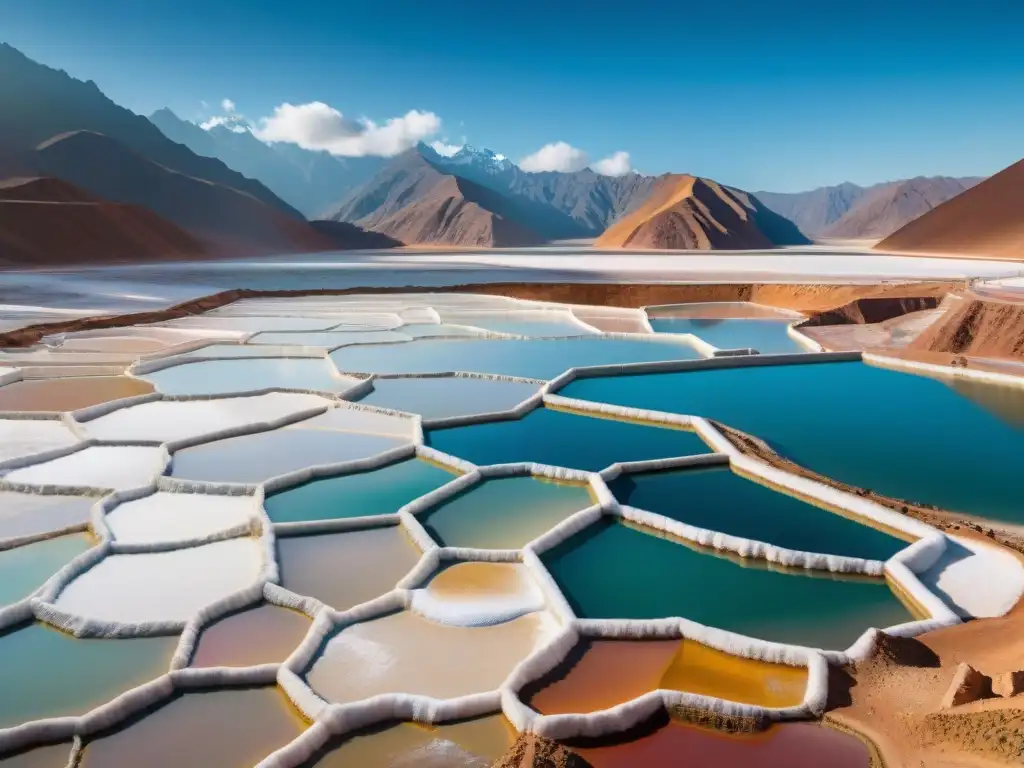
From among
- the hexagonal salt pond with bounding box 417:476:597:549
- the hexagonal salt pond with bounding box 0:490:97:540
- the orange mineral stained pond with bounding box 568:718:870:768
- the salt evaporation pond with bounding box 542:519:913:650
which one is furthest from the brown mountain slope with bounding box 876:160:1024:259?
the hexagonal salt pond with bounding box 0:490:97:540

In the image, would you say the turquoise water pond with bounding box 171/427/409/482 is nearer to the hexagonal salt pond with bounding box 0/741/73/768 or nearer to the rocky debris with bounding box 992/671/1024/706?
the hexagonal salt pond with bounding box 0/741/73/768

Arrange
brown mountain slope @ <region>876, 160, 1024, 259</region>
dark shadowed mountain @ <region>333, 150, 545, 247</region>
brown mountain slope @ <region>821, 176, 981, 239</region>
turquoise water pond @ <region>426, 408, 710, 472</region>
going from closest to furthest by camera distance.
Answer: turquoise water pond @ <region>426, 408, 710, 472</region> → brown mountain slope @ <region>876, 160, 1024, 259</region> → dark shadowed mountain @ <region>333, 150, 545, 247</region> → brown mountain slope @ <region>821, 176, 981, 239</region>

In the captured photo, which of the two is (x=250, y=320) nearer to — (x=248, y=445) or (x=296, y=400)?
(x=296, y=400)

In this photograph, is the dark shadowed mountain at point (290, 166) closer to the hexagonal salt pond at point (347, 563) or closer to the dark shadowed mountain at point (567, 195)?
the dark shadowed mountain at point (567, 195)

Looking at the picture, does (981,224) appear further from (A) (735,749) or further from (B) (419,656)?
(B) (419,656)

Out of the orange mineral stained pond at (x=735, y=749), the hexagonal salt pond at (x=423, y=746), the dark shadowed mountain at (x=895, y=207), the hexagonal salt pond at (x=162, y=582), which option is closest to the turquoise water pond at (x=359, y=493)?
the hexagonal salt pond at (x=162, y=582)
